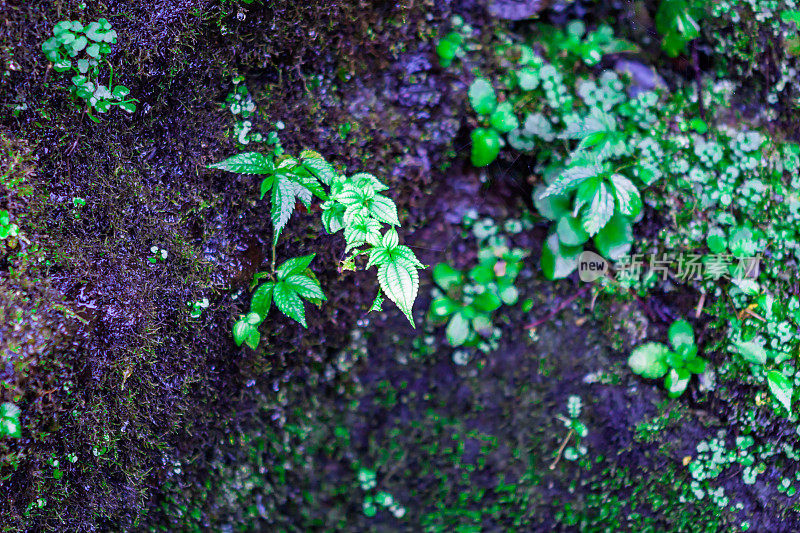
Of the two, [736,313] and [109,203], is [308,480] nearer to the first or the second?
[109,203]

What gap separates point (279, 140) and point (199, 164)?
329 mm

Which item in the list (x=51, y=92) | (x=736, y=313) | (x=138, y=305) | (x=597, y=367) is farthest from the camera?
(x=597, y=367)

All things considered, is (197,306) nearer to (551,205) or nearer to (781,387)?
(551,205)

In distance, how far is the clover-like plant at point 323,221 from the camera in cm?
167

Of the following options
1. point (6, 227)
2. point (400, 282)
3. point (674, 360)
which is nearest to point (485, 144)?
point (400, 282)

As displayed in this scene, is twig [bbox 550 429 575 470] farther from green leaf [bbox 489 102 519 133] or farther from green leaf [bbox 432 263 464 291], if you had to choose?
green leaf [bbox 489 102 519 133]

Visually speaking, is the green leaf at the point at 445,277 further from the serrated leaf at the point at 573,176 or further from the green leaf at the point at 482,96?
the green leaf at the point at 482,96

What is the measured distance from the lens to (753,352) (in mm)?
2107

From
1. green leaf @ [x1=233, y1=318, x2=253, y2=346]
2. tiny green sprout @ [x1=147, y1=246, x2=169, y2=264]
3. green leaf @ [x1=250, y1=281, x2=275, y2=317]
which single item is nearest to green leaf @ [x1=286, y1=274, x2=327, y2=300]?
green leaf @ [x1=250, y1=281, x2=275, y2=317]

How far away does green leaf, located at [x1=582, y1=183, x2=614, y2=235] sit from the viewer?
6.46 ft

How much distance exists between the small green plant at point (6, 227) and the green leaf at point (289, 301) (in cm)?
96

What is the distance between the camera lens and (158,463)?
6.70 ft

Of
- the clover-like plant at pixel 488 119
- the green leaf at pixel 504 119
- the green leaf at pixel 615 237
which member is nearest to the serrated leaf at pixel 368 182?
the clover-like plant at pixel 488 119

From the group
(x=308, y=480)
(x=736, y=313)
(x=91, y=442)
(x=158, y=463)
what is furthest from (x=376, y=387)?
(x=736, y=313)
